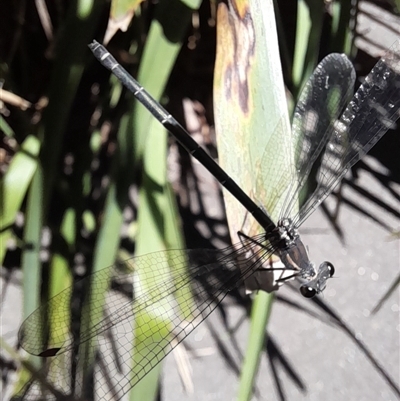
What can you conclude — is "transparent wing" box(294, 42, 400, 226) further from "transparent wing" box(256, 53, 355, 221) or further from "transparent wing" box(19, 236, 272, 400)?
"transparent wing" box(19, 236, 272, 400)

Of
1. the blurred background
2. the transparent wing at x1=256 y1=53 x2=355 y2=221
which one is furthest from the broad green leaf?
the blurred background

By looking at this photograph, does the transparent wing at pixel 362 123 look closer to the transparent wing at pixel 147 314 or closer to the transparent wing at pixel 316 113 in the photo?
the transparent wing at pixel 316 113

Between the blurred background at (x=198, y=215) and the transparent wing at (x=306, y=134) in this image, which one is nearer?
the transparent wing at (x=306, y=134)

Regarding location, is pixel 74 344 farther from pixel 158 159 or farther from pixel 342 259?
pixel 342 259

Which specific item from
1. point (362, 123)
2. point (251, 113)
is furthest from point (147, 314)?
point (362, 123)

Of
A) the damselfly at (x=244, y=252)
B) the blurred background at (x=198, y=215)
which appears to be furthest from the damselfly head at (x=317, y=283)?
the blurred background at (x=198, y=215)

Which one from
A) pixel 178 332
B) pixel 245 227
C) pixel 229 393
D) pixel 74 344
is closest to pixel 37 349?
pixel 74 344

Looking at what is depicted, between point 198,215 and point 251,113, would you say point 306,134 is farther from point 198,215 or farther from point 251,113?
point 198,215
